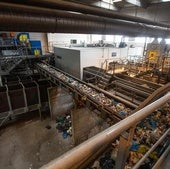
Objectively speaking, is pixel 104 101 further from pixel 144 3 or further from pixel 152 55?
pixel 152 55

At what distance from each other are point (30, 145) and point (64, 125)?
4.74ft

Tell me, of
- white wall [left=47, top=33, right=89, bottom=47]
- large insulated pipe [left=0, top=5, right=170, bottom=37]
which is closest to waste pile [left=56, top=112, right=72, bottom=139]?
large insulated pipe [left=0, top=5, right=170, bottom=37]

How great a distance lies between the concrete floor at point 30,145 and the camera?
13.4 ft

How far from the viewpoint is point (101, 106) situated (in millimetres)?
3254

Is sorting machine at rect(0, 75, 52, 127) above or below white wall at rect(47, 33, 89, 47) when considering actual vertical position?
below

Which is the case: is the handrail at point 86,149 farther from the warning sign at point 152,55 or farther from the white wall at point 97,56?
the warning sign at point 152,55

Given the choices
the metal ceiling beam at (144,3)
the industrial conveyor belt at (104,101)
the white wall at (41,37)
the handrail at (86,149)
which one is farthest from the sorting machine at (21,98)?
the white wall at (41,37)

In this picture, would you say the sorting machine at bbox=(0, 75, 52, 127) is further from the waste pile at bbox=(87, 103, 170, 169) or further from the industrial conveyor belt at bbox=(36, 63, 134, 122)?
the waste pile at bbox=(87, 103, 170, 169)

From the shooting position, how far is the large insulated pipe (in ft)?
7.84

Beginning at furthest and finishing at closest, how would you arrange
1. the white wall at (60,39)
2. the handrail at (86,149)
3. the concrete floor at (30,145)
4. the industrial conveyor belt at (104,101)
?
the white wall at (60,39) → the concrete floor at (30,145) → the industrial conveyor belt at (104,101) → the handrail at (86,149)

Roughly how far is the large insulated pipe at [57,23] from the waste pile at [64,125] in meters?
3.79

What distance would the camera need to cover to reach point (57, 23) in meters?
2.82

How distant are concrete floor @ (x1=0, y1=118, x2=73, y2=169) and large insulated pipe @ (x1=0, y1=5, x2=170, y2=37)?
3.79 meters

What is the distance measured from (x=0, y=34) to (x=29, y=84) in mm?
5972
